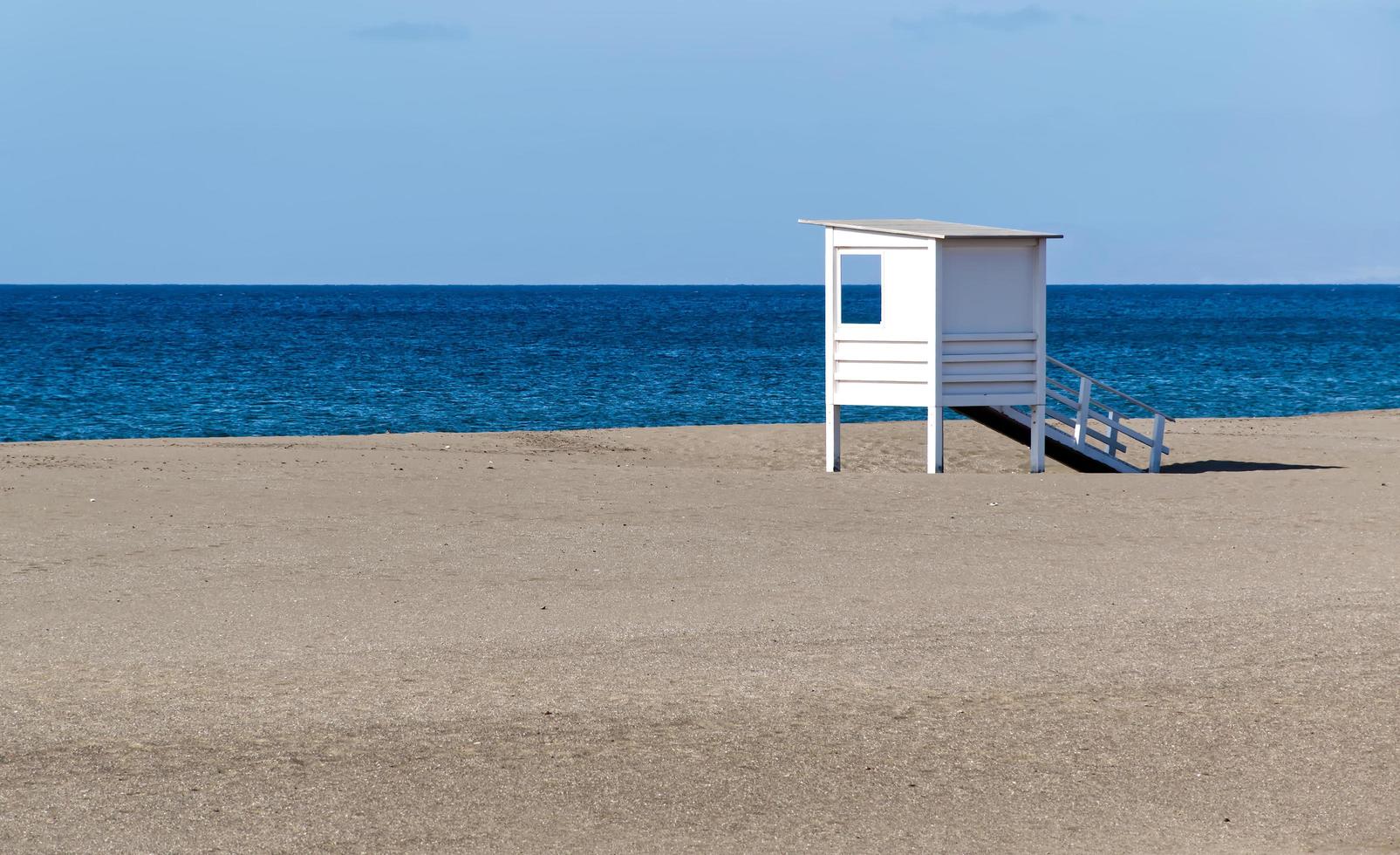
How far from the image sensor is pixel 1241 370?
183ft

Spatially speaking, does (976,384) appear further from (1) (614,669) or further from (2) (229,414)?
(2) (229,414)

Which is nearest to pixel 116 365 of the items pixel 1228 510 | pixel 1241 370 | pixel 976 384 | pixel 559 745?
pixel 1241 370

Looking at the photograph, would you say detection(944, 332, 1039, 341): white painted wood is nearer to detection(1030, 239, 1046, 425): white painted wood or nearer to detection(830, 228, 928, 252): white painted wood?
detection(1030, 239, 1046, 425): white painted wood

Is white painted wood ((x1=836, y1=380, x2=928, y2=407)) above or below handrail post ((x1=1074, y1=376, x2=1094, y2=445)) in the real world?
above

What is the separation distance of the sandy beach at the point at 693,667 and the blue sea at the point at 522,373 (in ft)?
75.7

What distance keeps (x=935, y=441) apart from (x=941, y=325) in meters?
1.42

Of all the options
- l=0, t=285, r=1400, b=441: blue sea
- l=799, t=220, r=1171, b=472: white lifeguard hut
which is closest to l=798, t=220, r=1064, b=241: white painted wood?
l=799, t=220, r=1171, b=472: white lifeguard hut

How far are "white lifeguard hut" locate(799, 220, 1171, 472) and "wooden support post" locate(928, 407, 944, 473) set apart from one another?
0.02m

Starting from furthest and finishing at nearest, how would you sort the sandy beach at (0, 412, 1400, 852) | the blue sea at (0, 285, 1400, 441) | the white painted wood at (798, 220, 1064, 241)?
the blue sea at (0, 285, 1400, 441) < the white painted wood at (798, 220, 1064, 241) < the sandy beach at (0, 412, 1400, 852)

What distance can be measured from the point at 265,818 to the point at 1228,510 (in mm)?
10975

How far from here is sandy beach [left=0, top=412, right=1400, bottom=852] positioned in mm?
6293

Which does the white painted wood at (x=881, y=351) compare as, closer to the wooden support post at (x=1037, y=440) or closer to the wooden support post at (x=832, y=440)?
the wooden support post at (x=832, y=440)

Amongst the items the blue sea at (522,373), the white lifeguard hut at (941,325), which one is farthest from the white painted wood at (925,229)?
the blue sea at (522,373)

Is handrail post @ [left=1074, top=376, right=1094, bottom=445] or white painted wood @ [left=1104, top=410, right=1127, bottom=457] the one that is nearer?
handrail post @ [left=1074, top=376, right=1094, bottom=445]
